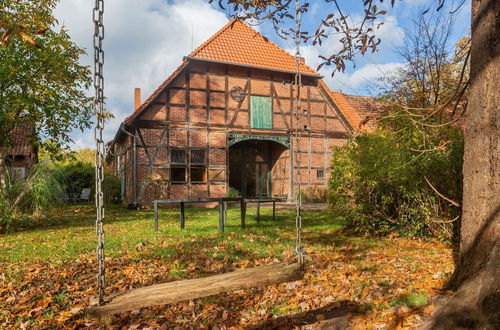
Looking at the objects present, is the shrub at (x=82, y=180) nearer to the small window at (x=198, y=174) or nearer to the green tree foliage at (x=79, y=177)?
the green tree foliage at (x=79, y=177)

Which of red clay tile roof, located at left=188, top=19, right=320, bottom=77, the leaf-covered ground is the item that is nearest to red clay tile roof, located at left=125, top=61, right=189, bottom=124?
red clay tile roof, located at left=188, top=19, right=320, bottom=77

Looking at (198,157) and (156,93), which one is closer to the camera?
(156,93)

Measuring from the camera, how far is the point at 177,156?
16.9 metres

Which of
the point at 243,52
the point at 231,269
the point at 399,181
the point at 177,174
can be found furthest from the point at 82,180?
the point at 399,181

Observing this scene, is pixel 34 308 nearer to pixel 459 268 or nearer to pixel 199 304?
pixel 199 304

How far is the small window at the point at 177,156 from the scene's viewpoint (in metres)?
16.8

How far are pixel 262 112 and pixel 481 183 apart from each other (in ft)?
50.9

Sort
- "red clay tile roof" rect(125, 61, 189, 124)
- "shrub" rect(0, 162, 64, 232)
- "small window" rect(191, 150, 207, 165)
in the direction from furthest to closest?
"small window" rect(191, 150, 207, 165)
"red clay tile roof" rect(125, 61, 189, 124)
"shrub" rect(0, 162, 64, 232)

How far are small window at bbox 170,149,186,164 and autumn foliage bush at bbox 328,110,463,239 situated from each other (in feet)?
34.5

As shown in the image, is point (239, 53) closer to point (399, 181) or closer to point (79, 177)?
point (399, 181)

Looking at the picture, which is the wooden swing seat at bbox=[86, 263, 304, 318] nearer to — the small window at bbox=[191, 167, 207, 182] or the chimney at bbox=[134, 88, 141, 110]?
the small window at bbox=[191, 167, 207, 182]

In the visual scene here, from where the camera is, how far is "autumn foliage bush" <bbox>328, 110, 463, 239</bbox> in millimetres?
6031

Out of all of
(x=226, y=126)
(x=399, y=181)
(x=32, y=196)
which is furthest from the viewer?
(x=226, y=126)

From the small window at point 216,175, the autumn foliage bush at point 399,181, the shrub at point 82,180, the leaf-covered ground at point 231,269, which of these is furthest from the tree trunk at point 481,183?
the small window at point 216,175
